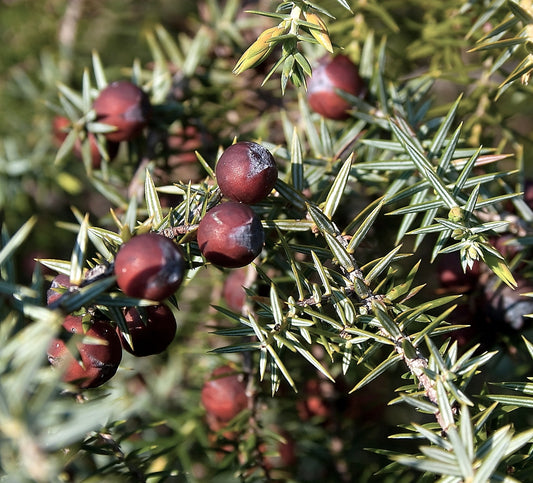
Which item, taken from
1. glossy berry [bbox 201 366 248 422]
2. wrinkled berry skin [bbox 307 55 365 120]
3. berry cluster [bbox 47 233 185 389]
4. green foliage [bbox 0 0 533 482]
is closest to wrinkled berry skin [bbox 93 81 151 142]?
green foliage [bbox 0 0 533 482]

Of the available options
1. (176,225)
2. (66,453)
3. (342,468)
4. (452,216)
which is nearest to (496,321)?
(452,216)

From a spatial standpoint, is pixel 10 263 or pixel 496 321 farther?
pixel 496 321

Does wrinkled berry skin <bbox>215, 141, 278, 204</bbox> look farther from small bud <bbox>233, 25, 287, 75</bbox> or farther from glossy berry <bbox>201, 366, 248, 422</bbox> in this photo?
glossy berry <bbox>201, 366, 248, 422</bbox>

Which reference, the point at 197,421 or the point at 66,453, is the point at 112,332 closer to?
the point at 66,453

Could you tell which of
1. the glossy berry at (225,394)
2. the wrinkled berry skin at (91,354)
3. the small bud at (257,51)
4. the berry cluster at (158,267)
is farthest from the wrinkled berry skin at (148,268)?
the glossy berry at (225,394)

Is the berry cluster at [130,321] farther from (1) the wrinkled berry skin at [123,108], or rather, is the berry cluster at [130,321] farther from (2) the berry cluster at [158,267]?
(1) the wrinkled berry skin at [123,108]

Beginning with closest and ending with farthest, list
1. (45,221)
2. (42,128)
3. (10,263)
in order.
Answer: (10,263) → (42,128) → (45,221)
